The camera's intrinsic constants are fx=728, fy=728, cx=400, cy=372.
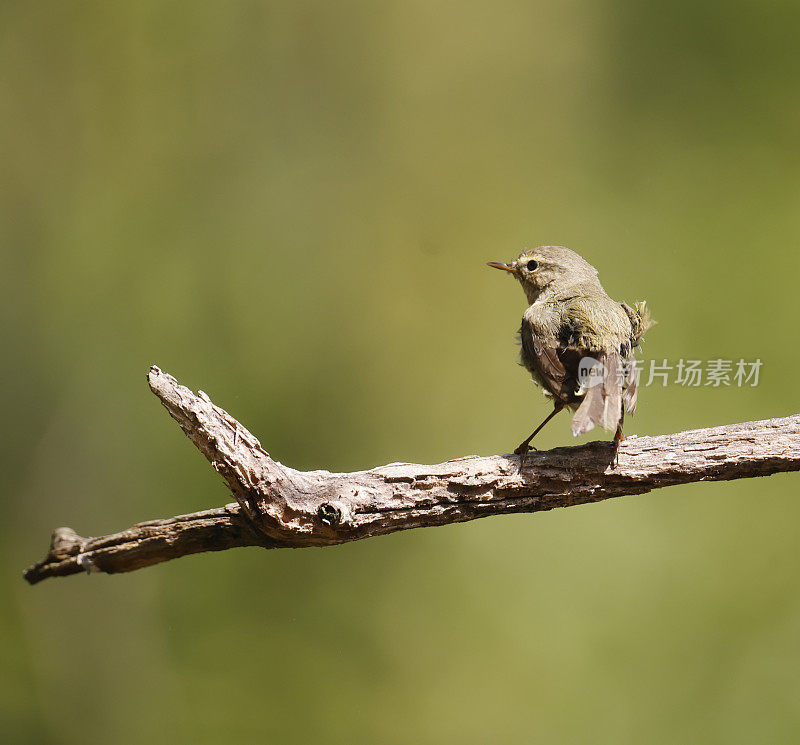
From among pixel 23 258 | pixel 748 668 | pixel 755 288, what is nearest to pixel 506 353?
pixel 755 288

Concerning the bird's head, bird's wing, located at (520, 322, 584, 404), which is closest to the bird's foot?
bird's wing, located at (520, 322, 584, 404)

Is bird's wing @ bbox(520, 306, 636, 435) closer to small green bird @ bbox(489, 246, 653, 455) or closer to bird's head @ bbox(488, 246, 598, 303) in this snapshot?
small green bird @ bbox(489, 246, 653, 455)

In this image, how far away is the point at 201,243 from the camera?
13.4 ft

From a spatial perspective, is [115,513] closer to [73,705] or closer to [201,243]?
[73,705]

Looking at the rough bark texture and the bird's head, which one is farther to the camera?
the bird's head

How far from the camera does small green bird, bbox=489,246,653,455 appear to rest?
6.89ft

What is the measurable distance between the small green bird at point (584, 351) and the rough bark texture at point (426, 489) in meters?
0.12

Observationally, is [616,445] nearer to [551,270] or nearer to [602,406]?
[602,406]

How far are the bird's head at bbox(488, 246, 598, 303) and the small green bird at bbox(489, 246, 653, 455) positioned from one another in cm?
1

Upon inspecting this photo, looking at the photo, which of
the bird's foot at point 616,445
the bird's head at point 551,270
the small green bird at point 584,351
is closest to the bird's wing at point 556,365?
the small green bird at point 584,351

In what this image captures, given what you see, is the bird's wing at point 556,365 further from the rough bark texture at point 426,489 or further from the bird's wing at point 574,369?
the rough bark texture at point 426,489

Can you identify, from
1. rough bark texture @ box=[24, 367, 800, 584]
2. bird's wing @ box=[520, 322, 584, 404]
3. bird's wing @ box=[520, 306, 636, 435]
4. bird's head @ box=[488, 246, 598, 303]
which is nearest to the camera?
rough bark texture @ box=[24, 367, 800, 584]

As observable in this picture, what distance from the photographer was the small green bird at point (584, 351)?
2102 millimetres

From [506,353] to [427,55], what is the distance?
1744 mm
